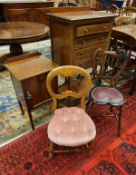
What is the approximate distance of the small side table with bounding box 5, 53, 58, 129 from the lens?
1.35 m

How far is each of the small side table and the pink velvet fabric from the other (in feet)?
1.45

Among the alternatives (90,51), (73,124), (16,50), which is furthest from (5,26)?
(73,124)

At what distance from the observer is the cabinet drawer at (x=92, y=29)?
5.25 ft

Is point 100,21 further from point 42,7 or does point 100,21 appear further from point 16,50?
point 42,7

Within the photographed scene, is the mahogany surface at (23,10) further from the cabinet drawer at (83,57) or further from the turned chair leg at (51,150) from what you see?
the turned chair leg at (51,150)

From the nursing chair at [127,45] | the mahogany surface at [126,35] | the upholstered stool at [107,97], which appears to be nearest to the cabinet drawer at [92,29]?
the mahogany surface at [126,35]

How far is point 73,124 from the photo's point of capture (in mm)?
1258

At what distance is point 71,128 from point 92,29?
1.12 meters

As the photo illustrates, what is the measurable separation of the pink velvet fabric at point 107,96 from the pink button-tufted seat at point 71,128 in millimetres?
250

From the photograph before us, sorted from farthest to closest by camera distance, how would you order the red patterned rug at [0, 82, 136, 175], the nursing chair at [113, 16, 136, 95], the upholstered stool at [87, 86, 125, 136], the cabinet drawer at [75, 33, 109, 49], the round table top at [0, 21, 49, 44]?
the nursing chair at [113, 16, 136, 95]
the round table top at [0, 21, 49, 44]
the cabinet drawer at [75, 33, 109, 49]
the upholstered stool at [87, 86, 125, 136]
the red patterned rug at [0, 82, 136, 175]

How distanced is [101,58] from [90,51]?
27 cm

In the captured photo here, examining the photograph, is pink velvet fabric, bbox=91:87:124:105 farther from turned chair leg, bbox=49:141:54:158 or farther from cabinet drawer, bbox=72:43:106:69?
turned chair leg, bbox=49:141:54:158

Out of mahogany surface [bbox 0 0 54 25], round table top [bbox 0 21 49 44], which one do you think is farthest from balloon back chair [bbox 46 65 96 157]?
mahogany surface [bbox 0 0 54 25]

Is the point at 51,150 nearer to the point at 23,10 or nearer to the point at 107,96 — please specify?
the point at 107,96
